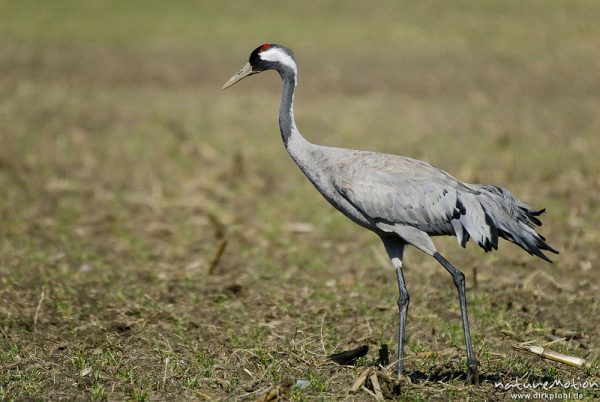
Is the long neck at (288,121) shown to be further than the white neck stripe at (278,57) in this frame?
No

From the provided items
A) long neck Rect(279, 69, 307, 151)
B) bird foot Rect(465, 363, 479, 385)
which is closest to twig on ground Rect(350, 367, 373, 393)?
bird foot Rect(465, 363, 479, 385)

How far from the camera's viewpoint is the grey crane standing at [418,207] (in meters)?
5.64

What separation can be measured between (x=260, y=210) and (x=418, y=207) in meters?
4.84

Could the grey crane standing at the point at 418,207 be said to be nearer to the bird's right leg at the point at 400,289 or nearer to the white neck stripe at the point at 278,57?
the bird's right leg at the point at 400,289

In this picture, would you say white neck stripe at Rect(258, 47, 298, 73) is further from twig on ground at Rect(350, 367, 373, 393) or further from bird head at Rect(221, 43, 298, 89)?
twig on ground at Rect(350, 367, 373, 393)

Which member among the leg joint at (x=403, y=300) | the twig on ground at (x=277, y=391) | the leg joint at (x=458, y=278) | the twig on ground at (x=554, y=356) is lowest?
the twig on ground at (x=277, y=391)

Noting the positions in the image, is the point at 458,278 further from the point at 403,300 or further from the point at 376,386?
the point at 376,386

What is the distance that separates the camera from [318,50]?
70.4 feet

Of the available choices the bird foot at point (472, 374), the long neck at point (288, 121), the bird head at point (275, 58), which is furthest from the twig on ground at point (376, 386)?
the bird head at point (275, 58)

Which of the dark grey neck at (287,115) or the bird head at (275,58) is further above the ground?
the bird head at (275,58)

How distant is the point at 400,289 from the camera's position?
589 cm

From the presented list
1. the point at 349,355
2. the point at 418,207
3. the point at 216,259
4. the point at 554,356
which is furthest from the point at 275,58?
the point at 554,356

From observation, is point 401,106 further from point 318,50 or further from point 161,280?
point 161,280

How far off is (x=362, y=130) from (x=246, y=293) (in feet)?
24.2
